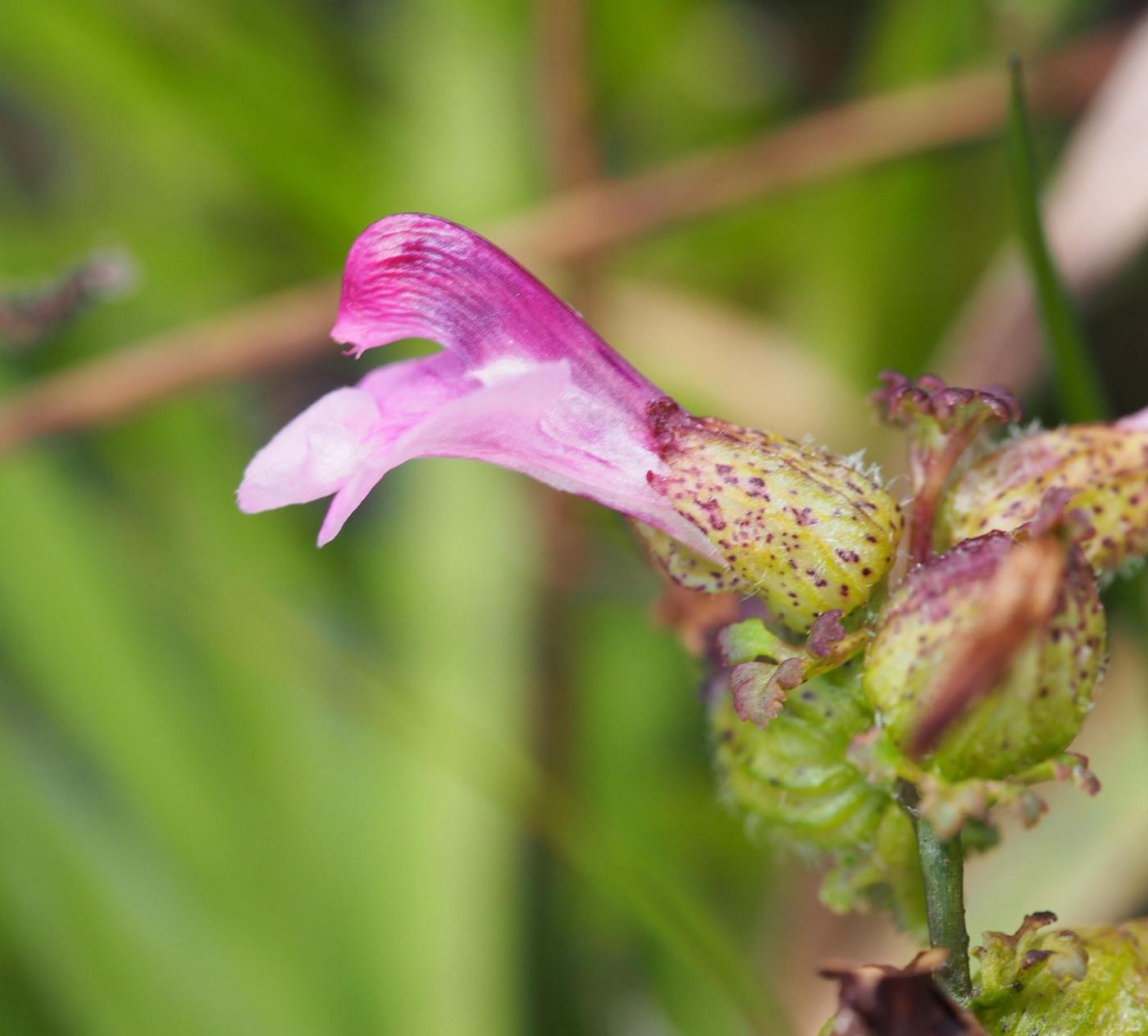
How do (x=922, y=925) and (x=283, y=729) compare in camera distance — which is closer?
(x=922, y=925)

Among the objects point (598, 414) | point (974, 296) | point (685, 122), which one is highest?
point (685, 122)

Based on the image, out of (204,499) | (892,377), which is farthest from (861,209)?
(892,377)

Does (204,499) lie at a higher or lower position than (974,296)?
higher

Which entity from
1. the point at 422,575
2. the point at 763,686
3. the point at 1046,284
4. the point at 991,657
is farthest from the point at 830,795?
the point at 422,575

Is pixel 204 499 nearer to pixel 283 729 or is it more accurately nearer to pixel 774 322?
pixel 283 729

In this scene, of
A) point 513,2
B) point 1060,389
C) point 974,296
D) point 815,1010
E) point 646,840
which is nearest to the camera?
point 1060,389

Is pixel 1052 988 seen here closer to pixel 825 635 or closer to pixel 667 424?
pixel 825 635

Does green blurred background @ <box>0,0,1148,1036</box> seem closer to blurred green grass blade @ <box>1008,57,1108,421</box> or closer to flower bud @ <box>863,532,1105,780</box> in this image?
blurred green grass blade @ <box>1008,57,1108,421</box>

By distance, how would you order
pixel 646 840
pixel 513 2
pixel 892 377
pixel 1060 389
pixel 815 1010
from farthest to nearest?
pixel 513 2 < pixel 646 840 < pixel 815 1010 < pixel 1060 389 < pixel 892 377
